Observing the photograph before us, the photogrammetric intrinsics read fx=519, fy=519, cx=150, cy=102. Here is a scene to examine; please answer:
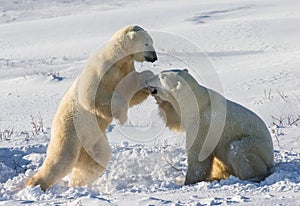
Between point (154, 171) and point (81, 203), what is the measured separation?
182 cm

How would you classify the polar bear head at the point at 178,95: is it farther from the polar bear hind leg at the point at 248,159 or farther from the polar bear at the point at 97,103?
the polar bear hind leg at the point at 248,159

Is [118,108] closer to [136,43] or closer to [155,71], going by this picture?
[136,43]

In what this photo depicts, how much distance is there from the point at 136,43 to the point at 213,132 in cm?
126

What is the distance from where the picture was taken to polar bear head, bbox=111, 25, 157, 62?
17.9 feet

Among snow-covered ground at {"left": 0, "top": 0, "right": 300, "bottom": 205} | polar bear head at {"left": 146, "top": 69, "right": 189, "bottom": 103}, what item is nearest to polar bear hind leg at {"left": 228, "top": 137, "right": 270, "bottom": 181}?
snow-covered ground at {"left": 0, "top": 0, "right": 300, "bottom": 205}

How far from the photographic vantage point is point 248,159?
4.92m

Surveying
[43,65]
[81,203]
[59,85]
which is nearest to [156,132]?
[81,203]

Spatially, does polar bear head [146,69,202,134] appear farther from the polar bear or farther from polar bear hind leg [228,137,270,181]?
polar bear hind leg [228,137,270,181]

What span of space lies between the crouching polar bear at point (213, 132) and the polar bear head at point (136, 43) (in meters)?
0.31

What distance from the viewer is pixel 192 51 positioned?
15055mm

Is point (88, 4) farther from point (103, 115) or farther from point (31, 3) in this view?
point (103, 115)

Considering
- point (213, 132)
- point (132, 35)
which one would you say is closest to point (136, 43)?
point (132, 35)

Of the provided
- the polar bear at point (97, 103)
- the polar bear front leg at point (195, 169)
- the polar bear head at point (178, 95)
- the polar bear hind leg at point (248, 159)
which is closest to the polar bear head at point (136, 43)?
the polar bear at point (97, 103)

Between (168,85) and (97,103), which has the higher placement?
(168,85)
